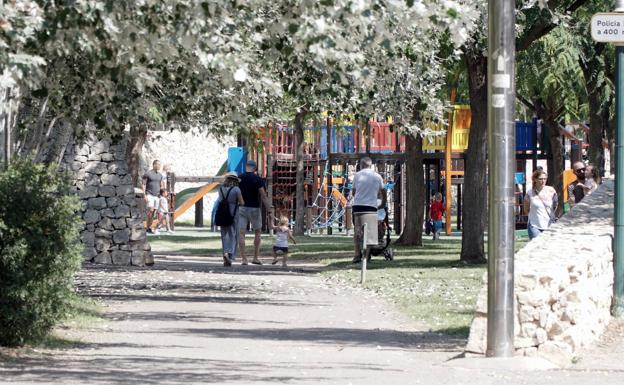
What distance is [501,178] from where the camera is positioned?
37.8ft

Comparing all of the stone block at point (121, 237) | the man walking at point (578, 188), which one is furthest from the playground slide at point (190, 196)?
the man walking at point (578, 188)

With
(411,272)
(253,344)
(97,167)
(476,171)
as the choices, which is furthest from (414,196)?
(253,344)

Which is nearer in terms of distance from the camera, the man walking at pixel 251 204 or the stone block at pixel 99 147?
the stone block at pixel 99 147

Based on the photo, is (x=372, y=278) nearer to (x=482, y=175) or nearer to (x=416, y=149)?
(x=482, y=175)

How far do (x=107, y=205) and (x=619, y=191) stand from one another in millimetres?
12260

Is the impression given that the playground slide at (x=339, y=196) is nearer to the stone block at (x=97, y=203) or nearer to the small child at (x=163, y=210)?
the small child at (x=163, y=210)

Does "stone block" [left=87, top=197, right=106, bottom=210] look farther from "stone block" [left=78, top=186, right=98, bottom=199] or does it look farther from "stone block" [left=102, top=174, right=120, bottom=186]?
"stone block" [left=102, top=174, right=120, bottom=186]

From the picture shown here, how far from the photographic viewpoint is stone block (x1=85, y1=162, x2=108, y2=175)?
79.9 ft

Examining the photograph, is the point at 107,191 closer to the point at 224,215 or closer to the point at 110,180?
the point at 110,180

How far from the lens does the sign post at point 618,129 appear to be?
14.1m

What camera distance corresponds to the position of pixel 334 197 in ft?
137

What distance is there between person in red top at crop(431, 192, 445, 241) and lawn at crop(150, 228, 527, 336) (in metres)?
0.43

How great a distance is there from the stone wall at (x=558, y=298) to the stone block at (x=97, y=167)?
456 inches

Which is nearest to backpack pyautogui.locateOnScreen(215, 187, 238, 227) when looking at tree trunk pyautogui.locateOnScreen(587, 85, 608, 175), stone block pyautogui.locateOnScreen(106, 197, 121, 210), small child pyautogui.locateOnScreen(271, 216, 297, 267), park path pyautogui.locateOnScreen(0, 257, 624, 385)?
small child pyautogui.locateOnScreen(271, 216, 297, 267)
